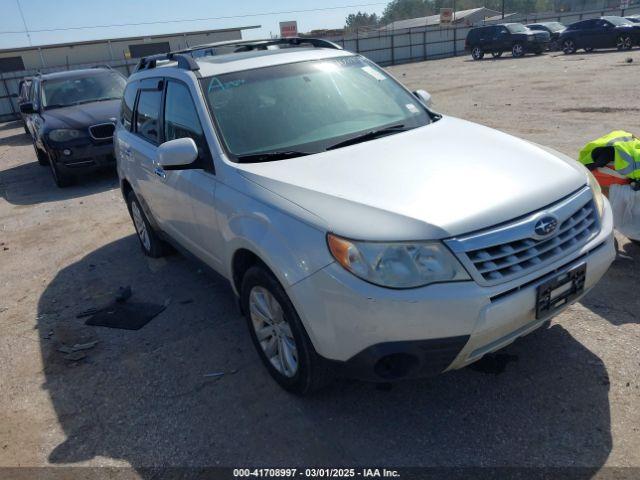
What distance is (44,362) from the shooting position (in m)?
3.83

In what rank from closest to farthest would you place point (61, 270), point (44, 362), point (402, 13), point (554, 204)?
1. point (554, 204)
2. point (44, 362)
3. point (61, 270)
4. point (402, 13)

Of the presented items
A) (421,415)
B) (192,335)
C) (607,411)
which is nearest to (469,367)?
(421,415)

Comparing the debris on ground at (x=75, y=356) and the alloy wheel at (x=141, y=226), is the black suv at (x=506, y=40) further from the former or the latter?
the debris on ground at (x=75, y=356)

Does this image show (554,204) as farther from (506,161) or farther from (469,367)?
(469,367)

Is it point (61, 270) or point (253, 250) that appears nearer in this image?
point (253, 250)

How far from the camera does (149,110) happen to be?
4480 millimetres

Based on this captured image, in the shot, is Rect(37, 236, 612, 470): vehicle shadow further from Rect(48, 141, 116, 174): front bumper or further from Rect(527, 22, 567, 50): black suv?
Rect(527, 22, 567, 50): black suv

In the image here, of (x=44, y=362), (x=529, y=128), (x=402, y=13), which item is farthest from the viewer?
(x=402, y=13)

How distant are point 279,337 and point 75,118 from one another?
776 centimetres

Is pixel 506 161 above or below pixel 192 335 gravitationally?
above

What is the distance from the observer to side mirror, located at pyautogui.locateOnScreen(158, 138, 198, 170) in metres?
3.15

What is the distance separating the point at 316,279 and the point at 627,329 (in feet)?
7.23

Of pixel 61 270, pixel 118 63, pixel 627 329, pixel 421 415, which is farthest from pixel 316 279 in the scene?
pixel 118 63

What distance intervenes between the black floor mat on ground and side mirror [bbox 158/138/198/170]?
5.29ft
